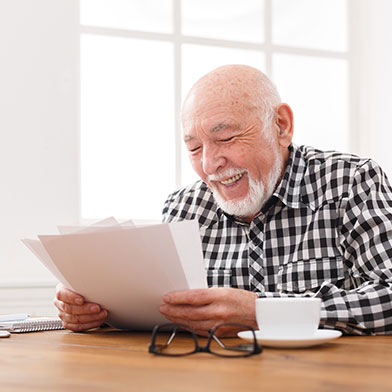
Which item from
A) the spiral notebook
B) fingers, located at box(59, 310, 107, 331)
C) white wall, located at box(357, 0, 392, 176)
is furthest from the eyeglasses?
white wall, located at box(357, 0, 392, 176)

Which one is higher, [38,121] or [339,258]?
[38,121]

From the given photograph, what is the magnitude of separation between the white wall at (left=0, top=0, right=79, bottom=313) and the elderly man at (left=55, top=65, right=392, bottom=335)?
97 centimetres

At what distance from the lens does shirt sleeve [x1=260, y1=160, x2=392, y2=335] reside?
141 cm

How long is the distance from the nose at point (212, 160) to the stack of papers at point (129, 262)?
572 mm

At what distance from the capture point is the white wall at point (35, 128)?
2.73 m

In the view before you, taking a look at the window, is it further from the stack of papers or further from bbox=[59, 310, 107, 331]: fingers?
the stack of papers

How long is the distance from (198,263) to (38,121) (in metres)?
1.75

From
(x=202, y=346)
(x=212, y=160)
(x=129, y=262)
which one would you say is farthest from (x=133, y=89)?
(x=202, y=346)

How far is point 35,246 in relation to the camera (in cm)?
137

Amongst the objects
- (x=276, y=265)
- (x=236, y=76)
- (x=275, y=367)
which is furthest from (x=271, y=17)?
(x=275, y=367)

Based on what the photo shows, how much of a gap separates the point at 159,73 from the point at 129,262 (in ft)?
6.82

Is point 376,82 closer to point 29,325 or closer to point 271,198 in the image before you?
point 271,198

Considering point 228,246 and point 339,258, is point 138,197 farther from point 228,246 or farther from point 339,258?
point 339,258

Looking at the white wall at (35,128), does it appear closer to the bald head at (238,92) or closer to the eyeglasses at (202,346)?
the bald head at (238,92)
